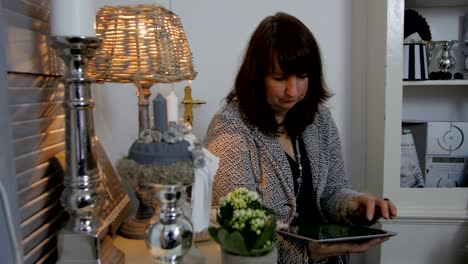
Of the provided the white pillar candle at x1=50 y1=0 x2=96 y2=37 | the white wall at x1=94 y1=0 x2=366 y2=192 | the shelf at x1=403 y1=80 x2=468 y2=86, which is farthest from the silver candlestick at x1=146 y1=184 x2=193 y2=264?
the shelf at x1=403 y1=80 x2=468 y2=86

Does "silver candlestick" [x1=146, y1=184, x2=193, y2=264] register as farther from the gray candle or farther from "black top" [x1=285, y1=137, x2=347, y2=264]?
"black top" [x1=285, y1=137, x2=347, y2=264]

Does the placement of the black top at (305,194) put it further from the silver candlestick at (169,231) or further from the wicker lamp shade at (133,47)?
the silver candlestick at (169,231)

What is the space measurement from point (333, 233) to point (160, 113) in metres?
0.55

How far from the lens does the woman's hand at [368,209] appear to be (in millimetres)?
1134

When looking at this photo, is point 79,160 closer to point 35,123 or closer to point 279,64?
point 35,123

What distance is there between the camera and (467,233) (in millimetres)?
1539

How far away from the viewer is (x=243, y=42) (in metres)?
1.72

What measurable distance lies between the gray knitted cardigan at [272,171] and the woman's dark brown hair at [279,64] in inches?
1.5

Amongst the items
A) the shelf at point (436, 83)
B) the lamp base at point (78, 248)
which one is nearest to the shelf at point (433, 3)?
the shelf at point (436, 83)

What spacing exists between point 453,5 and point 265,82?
0.96 meters

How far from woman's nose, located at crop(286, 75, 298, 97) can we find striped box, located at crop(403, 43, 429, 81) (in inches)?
24.1

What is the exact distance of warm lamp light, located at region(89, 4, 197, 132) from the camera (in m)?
0.95

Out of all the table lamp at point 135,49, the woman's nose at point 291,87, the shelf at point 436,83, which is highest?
the table lamp at point 135,49

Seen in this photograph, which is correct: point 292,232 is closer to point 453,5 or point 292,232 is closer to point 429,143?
point 429,143
